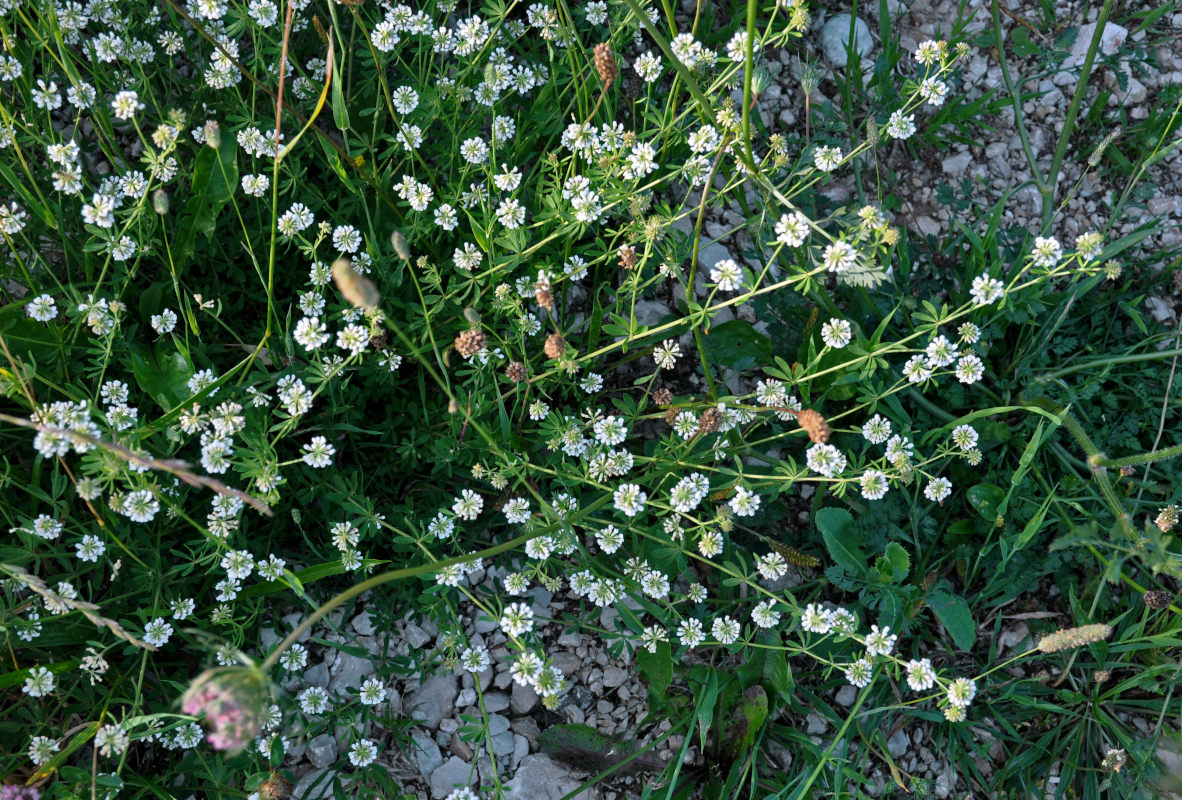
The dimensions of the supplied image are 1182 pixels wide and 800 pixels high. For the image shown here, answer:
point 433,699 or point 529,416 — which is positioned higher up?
point 529,416

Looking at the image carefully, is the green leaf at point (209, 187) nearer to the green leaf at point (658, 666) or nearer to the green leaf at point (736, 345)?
the green leaf at point (736, 345)

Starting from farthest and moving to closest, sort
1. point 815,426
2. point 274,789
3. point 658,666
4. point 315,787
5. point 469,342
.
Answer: point 658,666 → point 315,787 → point 469,342 → point 274,789 → point 815,426

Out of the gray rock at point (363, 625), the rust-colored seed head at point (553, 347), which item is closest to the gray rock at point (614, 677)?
the gray rock at point (363, 625)

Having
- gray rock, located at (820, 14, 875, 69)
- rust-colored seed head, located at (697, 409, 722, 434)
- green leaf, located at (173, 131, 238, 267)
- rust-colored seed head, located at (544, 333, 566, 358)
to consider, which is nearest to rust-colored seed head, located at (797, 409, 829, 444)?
rust-colored seed head, located at (697, 409, 722, 434)

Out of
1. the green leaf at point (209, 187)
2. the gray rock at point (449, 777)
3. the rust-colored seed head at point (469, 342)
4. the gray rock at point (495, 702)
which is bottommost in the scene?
the gray rock at point (449, 777)

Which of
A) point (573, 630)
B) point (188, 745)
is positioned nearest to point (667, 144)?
point (573, 630)

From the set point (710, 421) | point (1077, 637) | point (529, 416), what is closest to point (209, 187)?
point (529, 416)

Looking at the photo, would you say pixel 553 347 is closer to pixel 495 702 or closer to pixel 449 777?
pixel 495 702
